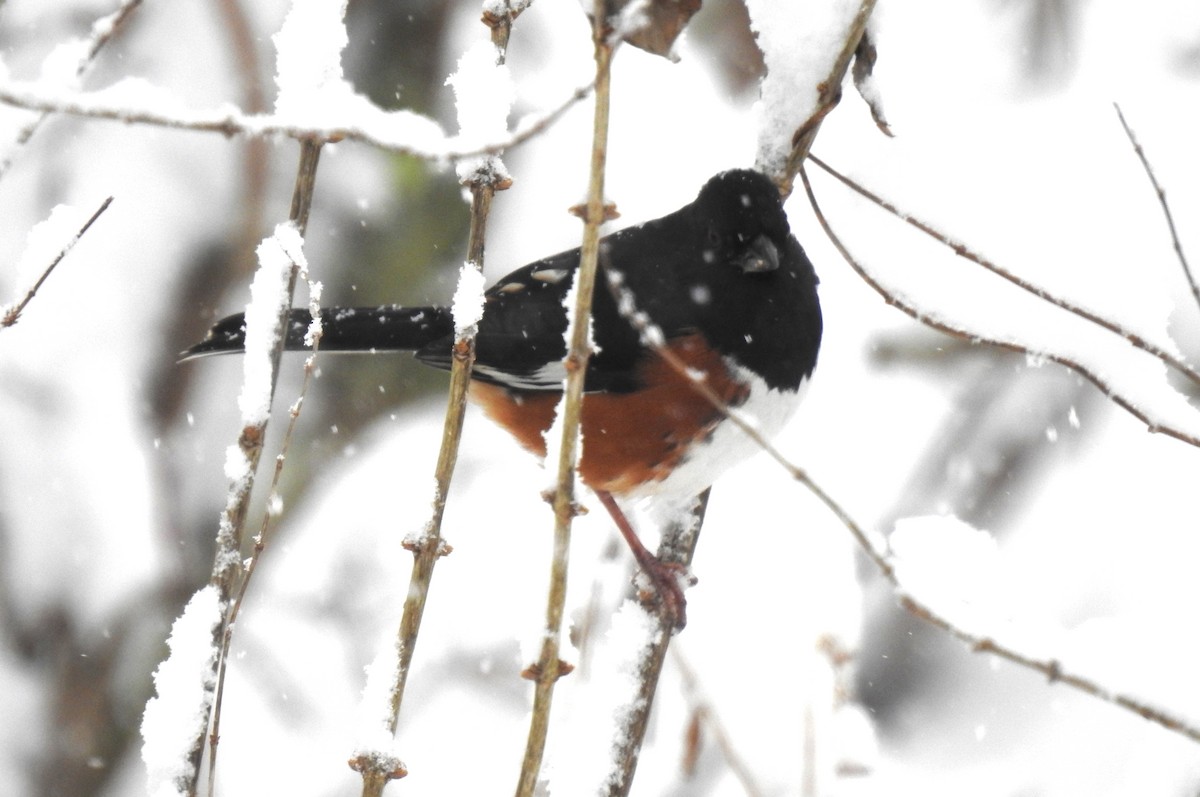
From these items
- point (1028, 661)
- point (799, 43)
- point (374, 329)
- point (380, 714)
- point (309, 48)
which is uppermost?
point (374, 329)

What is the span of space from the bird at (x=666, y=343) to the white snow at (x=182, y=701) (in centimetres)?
93

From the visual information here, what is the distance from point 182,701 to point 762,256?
134cm

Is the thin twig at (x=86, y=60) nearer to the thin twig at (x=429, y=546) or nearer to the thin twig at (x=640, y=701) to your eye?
the thin twig at (x=429, y=546)

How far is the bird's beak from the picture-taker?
229 cm

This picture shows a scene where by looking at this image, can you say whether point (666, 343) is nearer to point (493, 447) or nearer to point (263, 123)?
point (263, 123)

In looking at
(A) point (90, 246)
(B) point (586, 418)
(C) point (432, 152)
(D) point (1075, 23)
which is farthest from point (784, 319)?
(A) point (90, 246)

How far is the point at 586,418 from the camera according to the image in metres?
2.47

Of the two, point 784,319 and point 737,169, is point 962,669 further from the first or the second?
point 737,169

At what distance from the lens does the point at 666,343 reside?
242 cm

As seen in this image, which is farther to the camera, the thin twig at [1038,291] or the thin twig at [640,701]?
the thin twig at [640,701]

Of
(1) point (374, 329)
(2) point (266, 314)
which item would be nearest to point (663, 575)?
(1) point (374, 329)

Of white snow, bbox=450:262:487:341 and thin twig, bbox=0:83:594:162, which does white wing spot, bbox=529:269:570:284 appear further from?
thin twig, bbox=0:83:594:162

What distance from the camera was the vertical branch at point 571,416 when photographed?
1.10 metres

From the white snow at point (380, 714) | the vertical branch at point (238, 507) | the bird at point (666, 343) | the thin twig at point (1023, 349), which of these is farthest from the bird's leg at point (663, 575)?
the vertical branch at point (238, 507)
